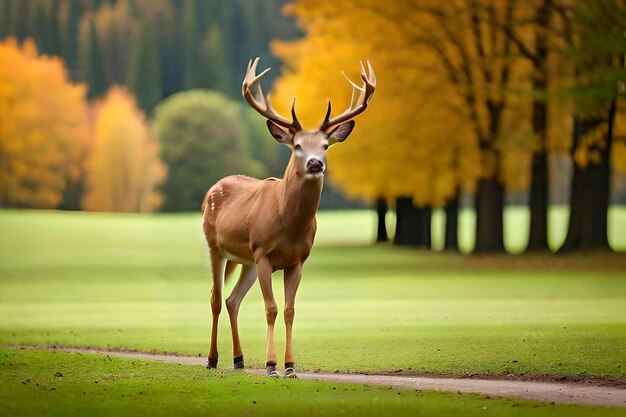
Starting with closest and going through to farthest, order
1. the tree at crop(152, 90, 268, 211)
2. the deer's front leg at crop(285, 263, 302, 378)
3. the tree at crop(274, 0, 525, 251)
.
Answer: the deer's front leg at crop(285, 263, 302, 378), the tree at crop(274, 0, 525, 251), the tree at crop(152, 90, 268, 211)

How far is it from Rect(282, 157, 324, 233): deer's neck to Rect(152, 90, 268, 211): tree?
301ft

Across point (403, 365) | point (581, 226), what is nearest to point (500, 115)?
point (581, 226)

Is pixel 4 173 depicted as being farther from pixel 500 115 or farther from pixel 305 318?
pixel 305 318

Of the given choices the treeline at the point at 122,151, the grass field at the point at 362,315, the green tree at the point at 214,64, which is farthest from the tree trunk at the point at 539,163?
the green tree at the point at 214,64

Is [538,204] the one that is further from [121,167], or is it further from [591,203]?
[121,167]

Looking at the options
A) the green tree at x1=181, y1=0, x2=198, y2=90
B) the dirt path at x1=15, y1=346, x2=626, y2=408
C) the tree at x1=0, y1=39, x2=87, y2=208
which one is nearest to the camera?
the dirt path at x1=15, y1=346, x2=626, y2=408

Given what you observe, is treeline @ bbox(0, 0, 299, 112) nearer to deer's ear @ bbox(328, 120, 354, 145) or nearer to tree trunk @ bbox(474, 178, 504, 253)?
tree trunk @ bbox(474, 178, 504, 253)

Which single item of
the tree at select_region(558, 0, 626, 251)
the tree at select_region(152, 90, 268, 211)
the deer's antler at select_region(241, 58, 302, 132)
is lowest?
the deer's antler at select_region(241, 58, 302, 132)

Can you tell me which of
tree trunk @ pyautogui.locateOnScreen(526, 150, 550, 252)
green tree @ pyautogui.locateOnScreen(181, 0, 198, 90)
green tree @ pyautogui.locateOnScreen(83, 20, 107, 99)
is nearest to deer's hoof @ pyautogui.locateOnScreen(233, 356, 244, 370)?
tree trunk @ pyautogui.locateOnScreen(526, 150, 550, 252)

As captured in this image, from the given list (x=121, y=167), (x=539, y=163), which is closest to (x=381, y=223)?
(x=539, y=163)

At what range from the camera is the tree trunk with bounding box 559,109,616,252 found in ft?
132

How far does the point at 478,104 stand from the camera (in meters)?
43.6

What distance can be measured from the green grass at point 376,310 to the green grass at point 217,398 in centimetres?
304

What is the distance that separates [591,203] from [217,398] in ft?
90.6
